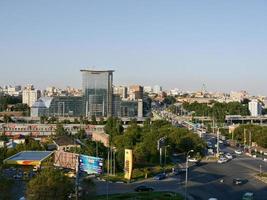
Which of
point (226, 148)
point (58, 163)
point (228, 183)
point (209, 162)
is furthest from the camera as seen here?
point (226, 148)

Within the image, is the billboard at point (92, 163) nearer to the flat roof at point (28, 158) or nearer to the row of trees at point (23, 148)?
the flat roof at point (28, 158)

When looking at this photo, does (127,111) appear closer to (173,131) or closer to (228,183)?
(173,131)

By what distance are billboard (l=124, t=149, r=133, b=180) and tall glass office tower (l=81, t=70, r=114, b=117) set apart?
39988mm

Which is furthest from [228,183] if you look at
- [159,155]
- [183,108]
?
[183,108]

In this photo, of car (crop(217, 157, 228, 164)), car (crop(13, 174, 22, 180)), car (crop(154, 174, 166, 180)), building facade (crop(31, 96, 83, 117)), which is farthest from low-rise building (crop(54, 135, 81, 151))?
building facade (crop(31, 96, 83, 117))

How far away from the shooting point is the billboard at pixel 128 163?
2006cm

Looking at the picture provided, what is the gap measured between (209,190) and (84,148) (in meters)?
9.02

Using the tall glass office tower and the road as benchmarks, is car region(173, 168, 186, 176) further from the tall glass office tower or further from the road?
the tall glass office tower

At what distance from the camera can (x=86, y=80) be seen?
63.0m

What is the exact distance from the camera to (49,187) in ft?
41.4

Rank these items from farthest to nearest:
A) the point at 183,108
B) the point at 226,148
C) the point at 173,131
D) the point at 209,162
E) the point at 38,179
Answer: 1. the point at 183,108
2. the point at 226,148
3. the point at 173,131
4. the point at 209,162
5. the point at 38,179

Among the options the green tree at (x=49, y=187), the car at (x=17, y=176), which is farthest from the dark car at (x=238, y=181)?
the green tree at (x=49, y=187)

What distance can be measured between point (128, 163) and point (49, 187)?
809cm

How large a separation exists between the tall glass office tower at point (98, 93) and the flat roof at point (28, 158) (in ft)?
120
